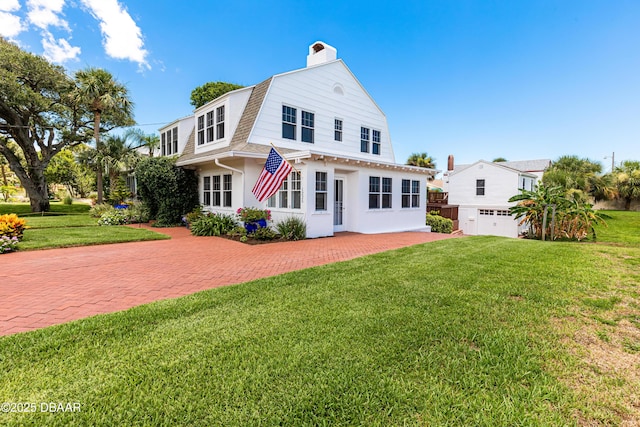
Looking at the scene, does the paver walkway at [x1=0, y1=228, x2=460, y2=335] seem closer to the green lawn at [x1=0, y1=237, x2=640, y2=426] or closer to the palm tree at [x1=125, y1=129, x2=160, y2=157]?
the green lawn at [x1=0, y1=237, x2=640, y2=426]

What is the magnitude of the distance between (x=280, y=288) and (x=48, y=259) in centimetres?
612

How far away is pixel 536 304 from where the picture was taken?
3.85 m

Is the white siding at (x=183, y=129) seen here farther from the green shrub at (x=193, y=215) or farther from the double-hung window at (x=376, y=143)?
the double-hung window at (x=376, y=143)

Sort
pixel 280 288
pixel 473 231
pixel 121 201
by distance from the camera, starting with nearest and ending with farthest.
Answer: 1. pixel 280 288
2. pixel 121 201
3. pixel 473 231

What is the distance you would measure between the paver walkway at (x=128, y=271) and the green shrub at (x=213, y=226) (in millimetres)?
1497

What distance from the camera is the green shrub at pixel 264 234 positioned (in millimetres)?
9984

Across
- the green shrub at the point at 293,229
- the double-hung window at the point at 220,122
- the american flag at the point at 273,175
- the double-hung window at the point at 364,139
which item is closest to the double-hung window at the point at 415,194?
the double-hung window at the point at 364,139

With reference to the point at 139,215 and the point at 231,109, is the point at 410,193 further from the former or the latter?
the point at 139,215

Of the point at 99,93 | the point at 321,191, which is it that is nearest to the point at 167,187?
the point at 321,191

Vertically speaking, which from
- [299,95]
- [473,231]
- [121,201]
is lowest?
[473,231]

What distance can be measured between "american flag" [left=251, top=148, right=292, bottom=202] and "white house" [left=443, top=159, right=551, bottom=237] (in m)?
20.8

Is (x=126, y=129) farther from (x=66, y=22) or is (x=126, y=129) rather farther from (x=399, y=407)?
(x=399, y=407)

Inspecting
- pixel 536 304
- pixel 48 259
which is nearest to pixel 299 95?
pixel 48 259

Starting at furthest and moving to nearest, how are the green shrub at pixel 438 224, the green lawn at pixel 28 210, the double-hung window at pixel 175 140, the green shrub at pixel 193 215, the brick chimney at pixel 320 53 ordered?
the green lawn at pixel 28 210, the green shrub at pixel 438 224, the double-hung window at pixel 175 140, the brick chimney at pixel 320 53, the green shrub at pixel 193 215
